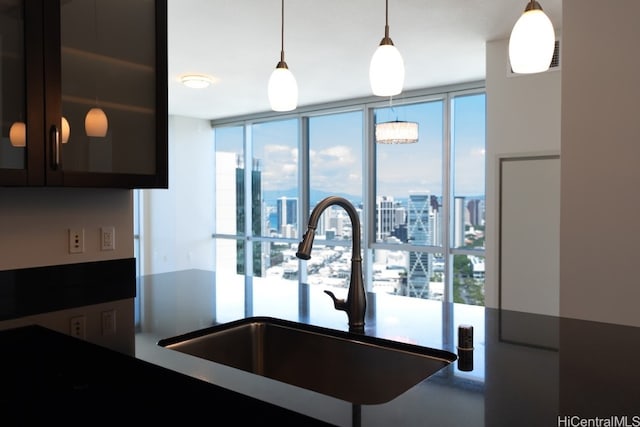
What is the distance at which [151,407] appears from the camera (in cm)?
131

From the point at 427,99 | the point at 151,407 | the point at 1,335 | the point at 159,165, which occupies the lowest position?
the point at 151,407

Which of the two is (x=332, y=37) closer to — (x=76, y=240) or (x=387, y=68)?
(x=387, y=68)

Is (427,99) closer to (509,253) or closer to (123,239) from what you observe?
(509,253)

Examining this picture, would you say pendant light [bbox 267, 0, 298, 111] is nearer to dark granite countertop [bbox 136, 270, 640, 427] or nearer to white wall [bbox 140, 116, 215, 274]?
dark granite countertop [bbox 136, 270, 640, 427]

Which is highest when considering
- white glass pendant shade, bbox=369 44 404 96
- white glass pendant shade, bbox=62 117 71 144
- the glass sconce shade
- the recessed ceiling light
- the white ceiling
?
the white ceiling

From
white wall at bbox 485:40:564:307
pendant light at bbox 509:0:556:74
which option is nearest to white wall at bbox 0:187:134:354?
pendant light at bbox 509:0:556:74

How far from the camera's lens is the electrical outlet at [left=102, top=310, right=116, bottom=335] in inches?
59.6

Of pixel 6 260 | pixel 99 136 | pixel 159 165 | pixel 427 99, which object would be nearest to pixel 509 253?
pixel 427 99

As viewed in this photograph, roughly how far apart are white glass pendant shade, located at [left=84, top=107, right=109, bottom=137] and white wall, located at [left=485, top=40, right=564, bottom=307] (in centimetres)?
299

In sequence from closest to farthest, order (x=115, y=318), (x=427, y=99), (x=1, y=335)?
1. (x=1, y=335)
2. (x=115, y=318)
3. (x=427, y=99)

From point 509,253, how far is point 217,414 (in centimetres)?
332

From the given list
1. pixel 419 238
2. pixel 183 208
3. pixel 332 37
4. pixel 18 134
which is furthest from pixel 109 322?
pixel 183 208

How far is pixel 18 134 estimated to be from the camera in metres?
1.83

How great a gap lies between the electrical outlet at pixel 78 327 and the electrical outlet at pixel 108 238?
76 centimetres
